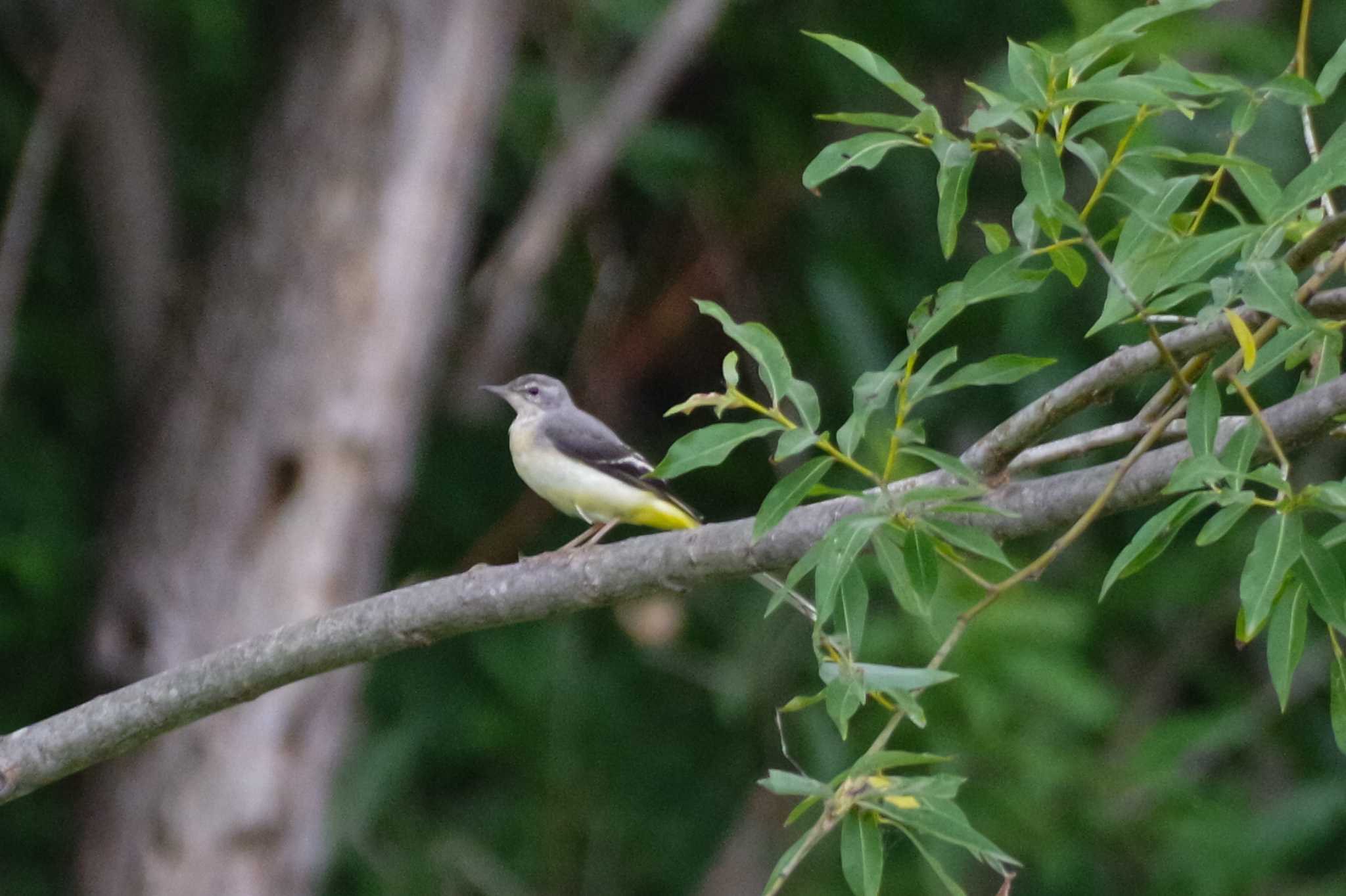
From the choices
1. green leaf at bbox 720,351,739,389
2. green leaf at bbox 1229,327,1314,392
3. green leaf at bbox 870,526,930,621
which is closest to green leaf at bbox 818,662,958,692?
green leaf at bbox 870,526,930,621

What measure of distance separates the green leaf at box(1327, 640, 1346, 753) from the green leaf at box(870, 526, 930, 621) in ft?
2.42

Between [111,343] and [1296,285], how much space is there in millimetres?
7396

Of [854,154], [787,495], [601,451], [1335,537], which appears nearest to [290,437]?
[601,451]

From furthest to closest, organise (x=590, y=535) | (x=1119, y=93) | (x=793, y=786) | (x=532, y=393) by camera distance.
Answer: (x=532, y=393)
(x=590, y=535)
(x=793, y=786)
(x=1119, y=93)

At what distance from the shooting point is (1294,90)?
2869 mm

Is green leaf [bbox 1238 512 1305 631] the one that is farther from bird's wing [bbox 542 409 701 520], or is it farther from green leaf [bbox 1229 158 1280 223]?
bird's wing [bbox 542 409 701 520]

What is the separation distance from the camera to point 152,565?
26.6ft

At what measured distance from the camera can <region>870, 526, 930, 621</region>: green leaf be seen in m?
3.00

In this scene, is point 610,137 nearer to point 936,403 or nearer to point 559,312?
point 559,312

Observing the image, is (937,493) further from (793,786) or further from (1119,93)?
(1119,93)

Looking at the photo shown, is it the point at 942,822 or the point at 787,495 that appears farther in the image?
Result: the point at 787,495

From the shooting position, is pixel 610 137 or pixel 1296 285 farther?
pixel 610 137

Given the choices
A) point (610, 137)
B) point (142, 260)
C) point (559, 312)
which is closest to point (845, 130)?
point (610, 137)

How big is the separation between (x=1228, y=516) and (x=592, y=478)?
363 centimetres
